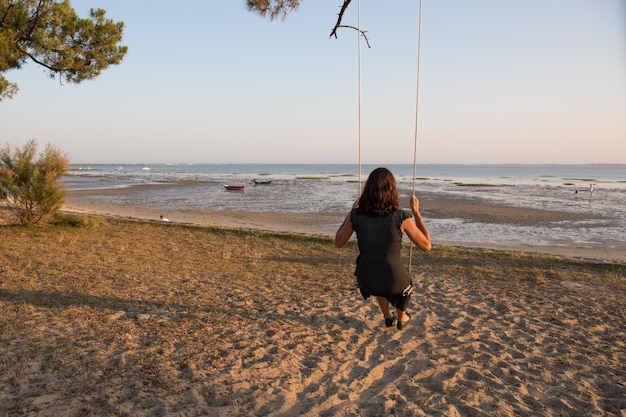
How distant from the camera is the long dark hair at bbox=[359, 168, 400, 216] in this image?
4.36 meters

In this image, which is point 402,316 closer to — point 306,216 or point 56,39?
point 56,39

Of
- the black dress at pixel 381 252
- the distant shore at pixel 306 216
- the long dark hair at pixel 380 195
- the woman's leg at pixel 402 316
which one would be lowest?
the distant shore at pixel 306 216

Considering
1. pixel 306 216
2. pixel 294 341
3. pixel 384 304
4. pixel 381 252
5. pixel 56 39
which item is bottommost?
pixel 306 216

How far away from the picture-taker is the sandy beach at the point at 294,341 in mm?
3586

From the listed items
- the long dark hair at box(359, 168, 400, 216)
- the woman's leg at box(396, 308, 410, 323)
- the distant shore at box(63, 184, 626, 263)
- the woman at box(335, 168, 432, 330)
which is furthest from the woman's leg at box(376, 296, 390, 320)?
the distant shore at box(63, 184, 626, 263)

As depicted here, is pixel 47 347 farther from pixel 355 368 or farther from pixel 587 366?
pixel 587 366

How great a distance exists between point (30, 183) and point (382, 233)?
11.3 m

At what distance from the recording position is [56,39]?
425 inches

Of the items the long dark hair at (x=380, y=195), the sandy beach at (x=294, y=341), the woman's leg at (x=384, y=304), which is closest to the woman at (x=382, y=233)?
the long dark hair at (x=380, y=195)

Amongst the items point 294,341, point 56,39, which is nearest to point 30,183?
point 56,39

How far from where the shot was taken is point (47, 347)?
14.4 ft

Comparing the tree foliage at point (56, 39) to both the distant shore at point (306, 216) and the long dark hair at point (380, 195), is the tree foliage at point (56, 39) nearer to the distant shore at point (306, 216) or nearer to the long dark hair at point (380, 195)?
the distant shore at point (306, 216)

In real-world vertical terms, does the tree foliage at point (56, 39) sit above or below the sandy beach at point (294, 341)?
above

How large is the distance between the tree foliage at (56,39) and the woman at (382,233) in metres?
9.35
